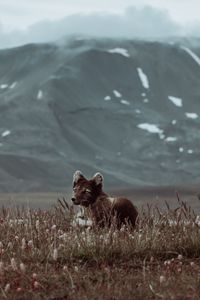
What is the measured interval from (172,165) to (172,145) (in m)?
7.39

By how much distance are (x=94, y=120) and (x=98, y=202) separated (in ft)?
484

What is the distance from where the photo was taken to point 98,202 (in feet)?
45.3

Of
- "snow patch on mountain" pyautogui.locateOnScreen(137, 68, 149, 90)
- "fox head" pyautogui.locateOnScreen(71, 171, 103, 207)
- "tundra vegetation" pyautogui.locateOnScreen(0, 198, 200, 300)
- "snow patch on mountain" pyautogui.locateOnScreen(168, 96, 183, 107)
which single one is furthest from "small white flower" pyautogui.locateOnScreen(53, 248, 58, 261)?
"snow patch on mountain" pyautogui.locateOnScreen(137, 68, 149, 90)

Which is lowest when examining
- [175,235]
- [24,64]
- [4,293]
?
[4,293]

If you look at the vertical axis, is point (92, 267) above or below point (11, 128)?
below

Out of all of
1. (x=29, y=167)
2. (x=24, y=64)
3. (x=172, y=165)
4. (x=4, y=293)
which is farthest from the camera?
(x=24, y=64)

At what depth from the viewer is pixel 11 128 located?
15538 cm

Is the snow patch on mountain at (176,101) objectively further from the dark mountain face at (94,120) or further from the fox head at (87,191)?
the fox head at (87,191)

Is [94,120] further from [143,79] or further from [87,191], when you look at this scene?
[87,191]

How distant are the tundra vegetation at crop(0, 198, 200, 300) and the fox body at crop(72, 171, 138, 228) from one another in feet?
0.95

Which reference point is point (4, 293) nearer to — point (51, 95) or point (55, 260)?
point (55, 260)

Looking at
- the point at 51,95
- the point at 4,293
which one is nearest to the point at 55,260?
the point at 4,293

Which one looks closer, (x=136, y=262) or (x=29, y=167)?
(x=136, y=262)

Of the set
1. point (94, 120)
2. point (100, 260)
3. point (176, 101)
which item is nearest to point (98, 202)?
point (100, 260)
